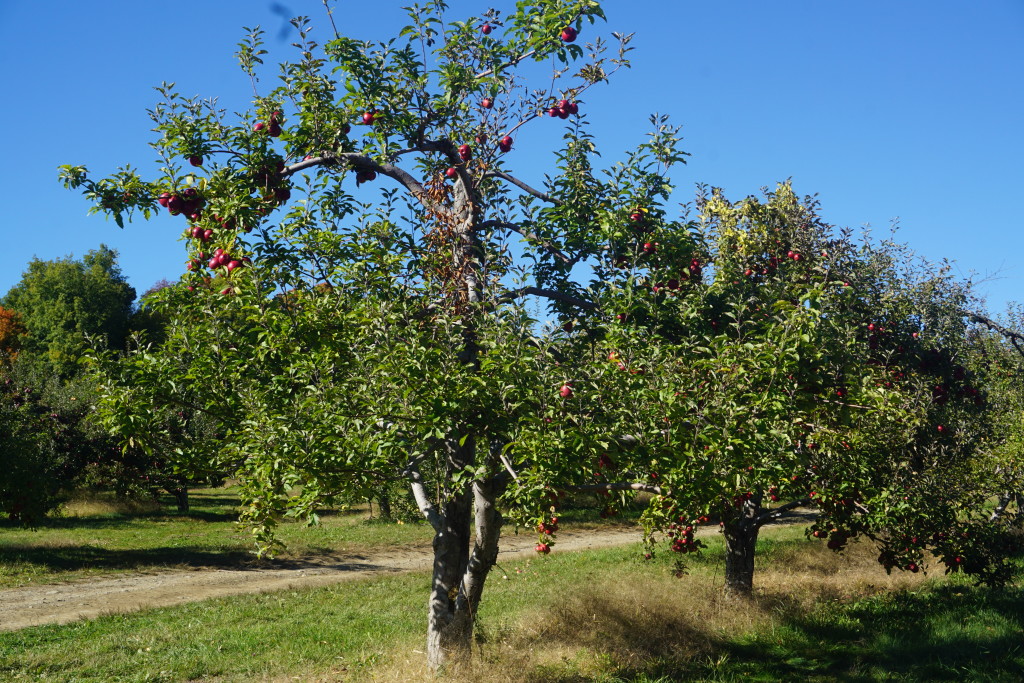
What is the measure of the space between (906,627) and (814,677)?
332 centimetres

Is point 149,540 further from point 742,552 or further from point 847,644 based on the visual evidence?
point 847,644

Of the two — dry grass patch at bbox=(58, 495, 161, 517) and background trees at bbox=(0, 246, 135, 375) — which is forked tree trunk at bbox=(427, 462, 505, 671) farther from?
background trees at bbox=(0, 246, 135, 375)

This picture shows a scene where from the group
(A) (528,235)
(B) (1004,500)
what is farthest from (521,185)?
(B) (1004,500)

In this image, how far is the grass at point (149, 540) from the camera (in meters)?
19.7

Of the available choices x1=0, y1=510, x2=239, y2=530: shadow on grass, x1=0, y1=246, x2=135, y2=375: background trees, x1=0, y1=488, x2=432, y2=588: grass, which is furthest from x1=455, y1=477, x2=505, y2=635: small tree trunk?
x1=0, y1=246, x2=135, y2=375: background trees

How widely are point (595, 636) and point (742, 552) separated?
4.10 metres

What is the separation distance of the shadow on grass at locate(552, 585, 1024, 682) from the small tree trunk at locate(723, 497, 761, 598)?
30.5 inches

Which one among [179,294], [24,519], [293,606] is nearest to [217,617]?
[293,606]

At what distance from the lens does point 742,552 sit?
48.4ft

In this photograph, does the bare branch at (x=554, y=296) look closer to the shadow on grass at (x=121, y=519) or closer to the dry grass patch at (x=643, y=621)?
the dry grass patch at (x=643, y=621)

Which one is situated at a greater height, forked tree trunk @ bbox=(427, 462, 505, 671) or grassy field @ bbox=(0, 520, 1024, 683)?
forked tree trunk @ bbox=(427, 462, 505, 671)

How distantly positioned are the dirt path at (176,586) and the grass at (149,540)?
3.05ft

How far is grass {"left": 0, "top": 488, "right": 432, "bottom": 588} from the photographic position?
64.5ft

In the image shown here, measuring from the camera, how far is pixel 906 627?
496 inches
